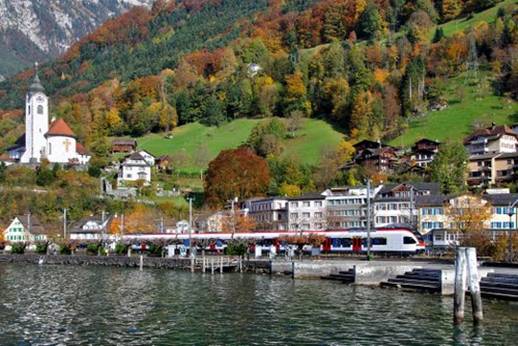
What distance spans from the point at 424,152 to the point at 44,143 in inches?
2776

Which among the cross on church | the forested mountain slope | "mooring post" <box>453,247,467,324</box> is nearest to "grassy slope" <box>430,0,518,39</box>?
the forested mountain slope

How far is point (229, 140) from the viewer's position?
14138 cm

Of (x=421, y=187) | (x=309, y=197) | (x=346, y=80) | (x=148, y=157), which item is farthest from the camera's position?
(x=346, y=80)

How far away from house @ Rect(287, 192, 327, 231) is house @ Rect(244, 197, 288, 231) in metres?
1.36

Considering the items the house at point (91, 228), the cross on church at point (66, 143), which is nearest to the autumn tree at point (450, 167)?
the house at point (91, 228)

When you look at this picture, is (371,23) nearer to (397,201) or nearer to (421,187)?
(421,187)

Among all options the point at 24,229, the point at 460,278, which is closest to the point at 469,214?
the point at 460,278

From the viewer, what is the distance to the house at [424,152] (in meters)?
112

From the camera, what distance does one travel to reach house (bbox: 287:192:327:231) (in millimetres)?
98188

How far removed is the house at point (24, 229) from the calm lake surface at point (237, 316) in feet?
193

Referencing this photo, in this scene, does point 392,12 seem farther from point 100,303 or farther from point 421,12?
point 100,303

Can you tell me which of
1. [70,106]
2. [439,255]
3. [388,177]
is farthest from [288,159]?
[70,106]

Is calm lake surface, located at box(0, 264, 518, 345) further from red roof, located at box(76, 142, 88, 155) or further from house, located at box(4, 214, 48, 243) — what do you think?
red roof, located at box(76, 142, 88, 155)

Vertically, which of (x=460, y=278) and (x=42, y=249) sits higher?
(x=460, y=278)
